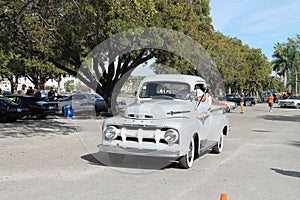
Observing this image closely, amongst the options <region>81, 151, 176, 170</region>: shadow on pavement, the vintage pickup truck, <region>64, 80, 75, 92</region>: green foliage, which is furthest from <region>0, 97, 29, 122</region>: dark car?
<region>64, 80, 75, 92</region>: green foliage

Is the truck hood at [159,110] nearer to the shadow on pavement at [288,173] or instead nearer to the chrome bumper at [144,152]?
the chrome bumper at [144,152]

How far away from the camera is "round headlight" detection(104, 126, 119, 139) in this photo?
A: 7.57m

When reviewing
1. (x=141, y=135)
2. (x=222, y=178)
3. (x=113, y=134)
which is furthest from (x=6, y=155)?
(x=222, y=178)

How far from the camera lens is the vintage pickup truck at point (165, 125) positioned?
7.18 meters

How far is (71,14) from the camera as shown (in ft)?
46.4

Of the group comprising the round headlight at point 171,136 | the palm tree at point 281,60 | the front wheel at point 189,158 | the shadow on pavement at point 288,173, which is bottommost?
the shadow on pavement at point 288,173

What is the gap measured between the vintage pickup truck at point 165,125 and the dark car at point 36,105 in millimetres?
13137

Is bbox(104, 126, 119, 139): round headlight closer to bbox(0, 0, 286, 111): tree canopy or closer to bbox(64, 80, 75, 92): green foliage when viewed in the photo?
bbox(0, 0, 286, 111): tree canopy

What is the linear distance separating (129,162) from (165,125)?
5.61 feet

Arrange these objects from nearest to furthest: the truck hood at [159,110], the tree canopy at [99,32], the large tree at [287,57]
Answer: the truck hood at [159,110] < the tree canopy at [99,32] < the large tree at [287,57]

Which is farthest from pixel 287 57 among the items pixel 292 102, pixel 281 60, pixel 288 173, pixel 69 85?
pixel 288 173

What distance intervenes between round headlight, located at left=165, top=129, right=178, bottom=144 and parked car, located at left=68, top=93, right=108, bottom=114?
16209mm

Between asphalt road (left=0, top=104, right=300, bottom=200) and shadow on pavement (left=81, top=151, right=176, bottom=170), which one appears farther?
shadow on pavement (left=81, top=151, right=176, bottom=170)

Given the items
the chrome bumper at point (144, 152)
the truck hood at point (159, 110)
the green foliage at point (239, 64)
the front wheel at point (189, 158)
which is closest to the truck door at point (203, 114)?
the truck hood at point (159, 110)
